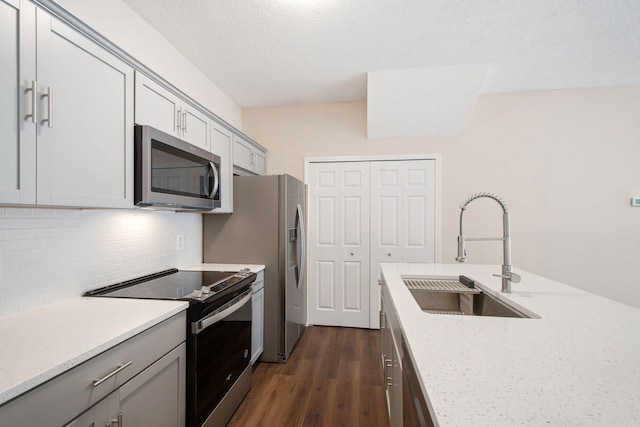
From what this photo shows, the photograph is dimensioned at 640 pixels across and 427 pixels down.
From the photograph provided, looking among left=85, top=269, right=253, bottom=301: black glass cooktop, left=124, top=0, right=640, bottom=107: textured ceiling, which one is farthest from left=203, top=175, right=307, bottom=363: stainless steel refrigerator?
left=124, top=0, right=640, bottom=107: textured ceiling

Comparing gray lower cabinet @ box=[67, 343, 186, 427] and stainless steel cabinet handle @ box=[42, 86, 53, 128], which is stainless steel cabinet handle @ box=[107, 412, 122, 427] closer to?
gray lower cabinet @ box=[67, 343, 186, 427]

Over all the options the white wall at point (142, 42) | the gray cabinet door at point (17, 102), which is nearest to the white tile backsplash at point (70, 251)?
the gray cabinet door at point (17, 102)

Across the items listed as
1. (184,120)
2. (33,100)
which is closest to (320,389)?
(184,120)

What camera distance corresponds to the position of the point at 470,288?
1.59 meters

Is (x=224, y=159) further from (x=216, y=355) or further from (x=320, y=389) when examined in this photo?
(x=320, y=389)

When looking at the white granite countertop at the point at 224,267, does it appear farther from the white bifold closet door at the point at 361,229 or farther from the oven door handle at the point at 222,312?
the white bifold closet door at the point at 361,229

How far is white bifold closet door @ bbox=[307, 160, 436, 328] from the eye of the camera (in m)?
3.15

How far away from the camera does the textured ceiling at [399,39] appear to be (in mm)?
1807

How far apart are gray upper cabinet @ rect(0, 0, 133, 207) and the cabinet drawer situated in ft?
2.02

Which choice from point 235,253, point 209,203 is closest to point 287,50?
point 209,203

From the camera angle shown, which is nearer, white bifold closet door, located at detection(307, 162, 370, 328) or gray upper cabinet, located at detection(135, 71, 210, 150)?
gray upper cabinet, located at detection(135, 71, 210, 150)

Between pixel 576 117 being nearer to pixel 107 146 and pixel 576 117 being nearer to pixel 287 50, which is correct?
pixel 287 50

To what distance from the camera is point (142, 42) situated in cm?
193

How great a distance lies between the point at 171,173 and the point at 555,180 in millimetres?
→ 3599
